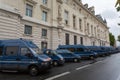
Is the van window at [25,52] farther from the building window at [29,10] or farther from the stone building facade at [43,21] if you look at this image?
the building window at [29,10]

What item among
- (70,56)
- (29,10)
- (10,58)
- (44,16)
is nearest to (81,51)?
(70,56)

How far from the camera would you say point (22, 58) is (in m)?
12.2

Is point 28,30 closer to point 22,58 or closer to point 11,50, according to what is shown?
point 11,50

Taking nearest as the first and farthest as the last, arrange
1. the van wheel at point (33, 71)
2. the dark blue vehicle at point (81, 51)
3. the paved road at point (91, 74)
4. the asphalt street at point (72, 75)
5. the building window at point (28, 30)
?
the paved road at point (91, 74) → the asphalt street at point (72, 75) → the van wheel at point (33, 71) → the building window at point (28, 30) → the dark blue vehicle at point (81, 51)

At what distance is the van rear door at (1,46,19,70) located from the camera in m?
12.4

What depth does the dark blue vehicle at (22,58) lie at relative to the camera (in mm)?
11984

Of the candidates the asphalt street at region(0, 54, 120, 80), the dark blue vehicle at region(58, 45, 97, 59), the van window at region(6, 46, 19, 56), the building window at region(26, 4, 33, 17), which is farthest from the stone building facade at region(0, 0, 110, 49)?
the asphalt street at region(0, 54, 120, 80)

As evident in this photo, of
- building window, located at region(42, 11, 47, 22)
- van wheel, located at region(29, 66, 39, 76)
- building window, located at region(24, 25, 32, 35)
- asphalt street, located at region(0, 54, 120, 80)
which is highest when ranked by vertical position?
building window, located at region(42, 11, 47, 22)

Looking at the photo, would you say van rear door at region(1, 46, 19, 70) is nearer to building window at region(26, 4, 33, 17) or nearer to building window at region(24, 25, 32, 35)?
building window at region(24, 25, 32, 35)

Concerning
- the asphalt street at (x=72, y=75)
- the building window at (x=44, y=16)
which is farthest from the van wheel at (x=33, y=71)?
the building window at (x=44, y=16)

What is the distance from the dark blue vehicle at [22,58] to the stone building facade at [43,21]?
6.88m

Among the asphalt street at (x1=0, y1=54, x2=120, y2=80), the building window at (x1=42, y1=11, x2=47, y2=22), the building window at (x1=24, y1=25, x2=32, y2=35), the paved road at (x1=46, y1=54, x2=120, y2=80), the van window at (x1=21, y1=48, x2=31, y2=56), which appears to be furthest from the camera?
the building window at (x1=42, y1=11, x2=47, y2=22)

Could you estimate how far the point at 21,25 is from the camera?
77.5 feet

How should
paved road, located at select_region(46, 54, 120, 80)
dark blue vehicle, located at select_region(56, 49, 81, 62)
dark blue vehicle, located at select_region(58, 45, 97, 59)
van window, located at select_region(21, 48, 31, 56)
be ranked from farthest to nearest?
1. dark blue vehicle, located at select_region(58, 45, 97, 59)
2. dark blue vehicle, located at select_region(56, 49, 81, 62)
3. van window, located at select_region(21, 48, 31, 56)
4. paved road, located at select_region(46, 54, 120, 80)
